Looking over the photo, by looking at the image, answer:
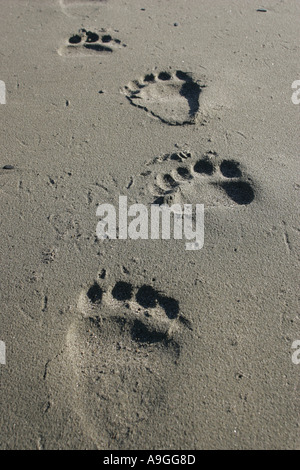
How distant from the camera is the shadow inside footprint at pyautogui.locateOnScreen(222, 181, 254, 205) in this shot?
7.07 ft

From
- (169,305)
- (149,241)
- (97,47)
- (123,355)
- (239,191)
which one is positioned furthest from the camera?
(97,47)

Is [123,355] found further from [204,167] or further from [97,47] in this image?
[97,47]

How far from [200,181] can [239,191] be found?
221 millimetres

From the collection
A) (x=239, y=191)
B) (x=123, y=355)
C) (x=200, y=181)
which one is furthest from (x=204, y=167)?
(x=123, y=355)

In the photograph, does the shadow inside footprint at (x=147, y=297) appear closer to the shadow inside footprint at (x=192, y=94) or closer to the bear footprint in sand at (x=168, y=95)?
the bear footprint in sand at (x=168, y=95)

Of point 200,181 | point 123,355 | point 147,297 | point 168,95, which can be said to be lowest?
point 123,355

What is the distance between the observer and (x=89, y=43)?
3.07 m

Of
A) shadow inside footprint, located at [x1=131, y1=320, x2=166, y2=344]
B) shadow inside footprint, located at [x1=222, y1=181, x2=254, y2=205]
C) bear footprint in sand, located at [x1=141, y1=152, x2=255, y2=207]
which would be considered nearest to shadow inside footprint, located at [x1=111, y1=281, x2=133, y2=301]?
shadow inside footprint, located at [x1=131, y1=320, x2=166, y2=344]

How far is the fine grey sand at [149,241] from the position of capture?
155cm

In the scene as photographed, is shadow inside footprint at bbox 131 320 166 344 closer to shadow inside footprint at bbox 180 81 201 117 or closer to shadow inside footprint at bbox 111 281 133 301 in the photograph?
shadow inside footprint at bbox 111 281 133 301

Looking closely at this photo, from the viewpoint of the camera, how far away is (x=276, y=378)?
1610mm

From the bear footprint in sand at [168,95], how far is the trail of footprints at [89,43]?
0.51 meters

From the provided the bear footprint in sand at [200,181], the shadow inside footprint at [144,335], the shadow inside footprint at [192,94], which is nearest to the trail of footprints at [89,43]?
the shadow inside footprint at [192,94]

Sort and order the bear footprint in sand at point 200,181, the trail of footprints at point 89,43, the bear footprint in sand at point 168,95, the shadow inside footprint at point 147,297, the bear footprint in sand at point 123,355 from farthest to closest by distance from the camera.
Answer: the trail of footprints at point 89,43
the bear footprint in sand at point 168,95
the bear footprint in sand at point 200,181
the shadow inside footprint at point 147,297
the bear footprint in sand at point 123,355
